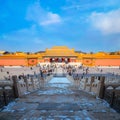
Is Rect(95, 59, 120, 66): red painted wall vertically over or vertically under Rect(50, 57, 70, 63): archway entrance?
under

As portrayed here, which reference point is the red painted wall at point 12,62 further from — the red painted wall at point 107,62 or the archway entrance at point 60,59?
the red painted wall at point 107,62

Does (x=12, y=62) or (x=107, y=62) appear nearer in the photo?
(x=107, y=62)

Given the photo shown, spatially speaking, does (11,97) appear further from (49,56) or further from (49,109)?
(49,56)

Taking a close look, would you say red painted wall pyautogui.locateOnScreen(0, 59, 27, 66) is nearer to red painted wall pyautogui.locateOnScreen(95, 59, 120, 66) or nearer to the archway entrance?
the archway entrance

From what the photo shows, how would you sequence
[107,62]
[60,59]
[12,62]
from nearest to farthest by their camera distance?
[107,62]
[12,62]
[60,59]

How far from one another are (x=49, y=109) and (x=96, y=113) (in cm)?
137

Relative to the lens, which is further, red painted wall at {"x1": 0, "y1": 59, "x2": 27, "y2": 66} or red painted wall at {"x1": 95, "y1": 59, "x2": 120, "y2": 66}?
red painted wall at {"x1": 0, "y1": 59, "x2": 27, "y2": 66}

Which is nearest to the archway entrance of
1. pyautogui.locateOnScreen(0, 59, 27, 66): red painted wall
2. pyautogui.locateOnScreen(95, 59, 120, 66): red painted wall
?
pyautogui.locateOnScreen(0, 59, 27, 66): red painted wall

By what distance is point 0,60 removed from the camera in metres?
68.6

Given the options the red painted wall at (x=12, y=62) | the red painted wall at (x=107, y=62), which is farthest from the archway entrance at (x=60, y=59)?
the red painted wall at (x=107, y=62)

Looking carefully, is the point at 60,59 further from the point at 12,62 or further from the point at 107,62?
the point at 12,62

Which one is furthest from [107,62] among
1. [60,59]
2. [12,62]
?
[12,62]

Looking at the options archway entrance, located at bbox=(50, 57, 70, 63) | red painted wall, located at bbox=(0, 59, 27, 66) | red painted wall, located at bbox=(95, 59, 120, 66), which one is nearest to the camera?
red painted wall, located at bbox=(95, 59, 120, 66)

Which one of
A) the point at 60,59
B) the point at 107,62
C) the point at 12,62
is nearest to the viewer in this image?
the point at 107,62
